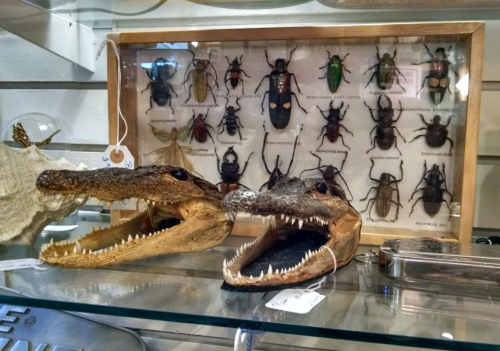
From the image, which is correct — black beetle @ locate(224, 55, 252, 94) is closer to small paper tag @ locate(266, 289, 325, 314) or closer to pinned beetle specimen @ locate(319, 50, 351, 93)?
pinned beetle specimen @ locate(319, 50, 351, 93)

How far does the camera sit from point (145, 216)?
4.36 feet

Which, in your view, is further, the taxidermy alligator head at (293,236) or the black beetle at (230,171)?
the black beetle at (230,171)

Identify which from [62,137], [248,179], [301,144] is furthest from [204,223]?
[62,137]

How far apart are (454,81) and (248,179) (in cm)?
73

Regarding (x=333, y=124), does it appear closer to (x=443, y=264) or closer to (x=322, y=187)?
(x=322, y=187)

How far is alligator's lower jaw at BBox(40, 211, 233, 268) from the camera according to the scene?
110 centimetres

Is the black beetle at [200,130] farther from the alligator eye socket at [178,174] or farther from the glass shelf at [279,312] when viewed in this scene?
the glass shelf at [279,312]

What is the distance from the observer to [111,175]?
1.09 metres

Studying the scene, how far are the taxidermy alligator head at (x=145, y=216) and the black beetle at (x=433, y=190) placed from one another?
0.64 metres

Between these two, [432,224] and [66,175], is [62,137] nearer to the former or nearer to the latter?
[66,175]

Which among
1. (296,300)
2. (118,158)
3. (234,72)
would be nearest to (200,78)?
(234,72)

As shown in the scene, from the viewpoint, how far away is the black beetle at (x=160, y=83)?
5.25ft

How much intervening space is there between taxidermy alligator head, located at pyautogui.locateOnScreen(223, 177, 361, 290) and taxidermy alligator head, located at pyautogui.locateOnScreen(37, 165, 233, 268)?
17 centimetres

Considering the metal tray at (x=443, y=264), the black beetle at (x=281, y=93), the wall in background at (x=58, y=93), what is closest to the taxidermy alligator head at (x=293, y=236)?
the metal tray at (x=443, y=264)
